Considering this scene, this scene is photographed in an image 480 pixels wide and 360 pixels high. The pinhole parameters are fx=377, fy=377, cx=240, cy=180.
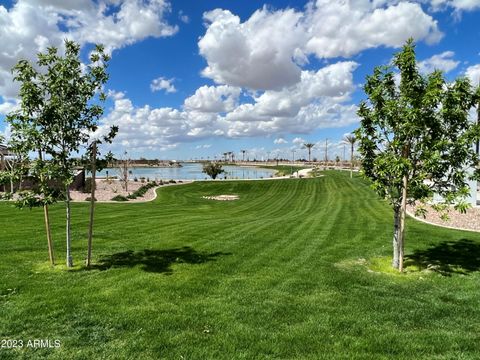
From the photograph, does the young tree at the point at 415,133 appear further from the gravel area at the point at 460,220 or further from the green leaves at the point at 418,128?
the gravel area at the point at 460,220

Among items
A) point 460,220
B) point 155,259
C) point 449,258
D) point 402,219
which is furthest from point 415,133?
point 460,220

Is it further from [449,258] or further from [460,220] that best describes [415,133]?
[460,220]

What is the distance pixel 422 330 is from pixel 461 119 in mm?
5933

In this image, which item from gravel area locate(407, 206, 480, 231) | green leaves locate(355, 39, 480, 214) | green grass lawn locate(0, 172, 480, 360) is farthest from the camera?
gravel area locate(407, 206, 480, 231)

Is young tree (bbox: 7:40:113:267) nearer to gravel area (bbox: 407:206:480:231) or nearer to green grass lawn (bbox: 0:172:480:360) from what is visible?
green grass lawn (bbox: 0:172:480:360)

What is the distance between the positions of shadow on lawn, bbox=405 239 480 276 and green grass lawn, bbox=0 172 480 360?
63mm

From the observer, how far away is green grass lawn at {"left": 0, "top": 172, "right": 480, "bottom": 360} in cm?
620

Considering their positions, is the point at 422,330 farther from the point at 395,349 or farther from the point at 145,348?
the point at 145,348

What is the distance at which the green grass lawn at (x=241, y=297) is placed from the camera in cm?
620

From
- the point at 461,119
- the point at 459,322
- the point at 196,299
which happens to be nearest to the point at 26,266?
the point at 196,299

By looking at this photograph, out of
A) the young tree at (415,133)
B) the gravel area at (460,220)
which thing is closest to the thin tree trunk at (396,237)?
the young tree at (415,133)

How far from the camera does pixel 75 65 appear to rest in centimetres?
1002

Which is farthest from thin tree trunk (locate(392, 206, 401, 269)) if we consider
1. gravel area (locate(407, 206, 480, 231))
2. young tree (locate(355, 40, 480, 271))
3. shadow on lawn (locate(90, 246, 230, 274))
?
gravel area (locate(407, 206, 480, 231))

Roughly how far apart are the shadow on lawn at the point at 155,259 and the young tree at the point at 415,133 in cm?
575
